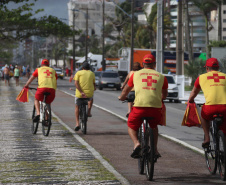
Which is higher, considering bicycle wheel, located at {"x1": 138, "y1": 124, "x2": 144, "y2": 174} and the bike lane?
bicycle wheel, located at {"x1": 138, "y1": 124, "x2": 144, "y2": 174}

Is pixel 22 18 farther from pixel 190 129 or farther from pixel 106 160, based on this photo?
pixel 106 160

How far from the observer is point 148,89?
7.93 meters

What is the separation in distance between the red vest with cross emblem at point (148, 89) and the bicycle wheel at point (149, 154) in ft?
1.25

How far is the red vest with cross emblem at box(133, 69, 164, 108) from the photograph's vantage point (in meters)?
7.91

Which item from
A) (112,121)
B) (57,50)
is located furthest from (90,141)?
(57,50)

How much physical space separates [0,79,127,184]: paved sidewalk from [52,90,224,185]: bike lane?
0.94 ft

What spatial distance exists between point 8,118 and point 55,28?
121 feet

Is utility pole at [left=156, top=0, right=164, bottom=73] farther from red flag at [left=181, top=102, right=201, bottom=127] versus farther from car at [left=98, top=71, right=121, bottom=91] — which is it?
red flag at [left=181, top=102, right=201, bottom=127]

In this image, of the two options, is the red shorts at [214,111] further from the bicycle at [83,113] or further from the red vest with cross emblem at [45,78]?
the bicycle at [83,113]

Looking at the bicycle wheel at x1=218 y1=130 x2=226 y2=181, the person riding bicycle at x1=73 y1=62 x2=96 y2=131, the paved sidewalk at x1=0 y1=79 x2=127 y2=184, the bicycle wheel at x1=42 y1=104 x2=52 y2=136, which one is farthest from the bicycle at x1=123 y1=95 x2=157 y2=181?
the person riding bicycle at x1=73 y1=62 x2=96 y2=131

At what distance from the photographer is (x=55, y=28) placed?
54125mm

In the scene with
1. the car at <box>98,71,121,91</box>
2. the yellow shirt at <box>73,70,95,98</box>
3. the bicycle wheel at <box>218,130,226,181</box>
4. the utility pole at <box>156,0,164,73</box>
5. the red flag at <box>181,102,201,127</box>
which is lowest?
the car at <box>98,71,121,91</box>

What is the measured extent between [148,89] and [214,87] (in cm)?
94

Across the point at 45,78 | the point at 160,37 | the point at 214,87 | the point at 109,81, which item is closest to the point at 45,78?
the point at 45,78
